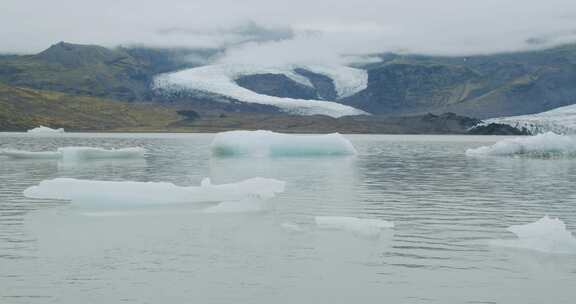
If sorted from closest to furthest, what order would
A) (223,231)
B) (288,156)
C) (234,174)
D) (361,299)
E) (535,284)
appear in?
(361,299) → (535,284) → (223,231) → (234,174) → (288,156)

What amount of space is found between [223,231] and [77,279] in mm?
5287

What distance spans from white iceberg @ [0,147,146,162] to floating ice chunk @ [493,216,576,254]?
36814 mm

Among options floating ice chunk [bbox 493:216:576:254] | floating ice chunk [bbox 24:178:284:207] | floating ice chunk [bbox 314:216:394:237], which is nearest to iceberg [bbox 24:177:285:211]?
floating ice chunk [bbox 24:178:284:207]

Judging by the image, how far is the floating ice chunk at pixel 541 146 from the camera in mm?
54188

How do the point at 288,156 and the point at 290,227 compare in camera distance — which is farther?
the point at 288,156

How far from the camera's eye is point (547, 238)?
49.4ft

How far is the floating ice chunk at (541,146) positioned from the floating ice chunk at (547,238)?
40.9m

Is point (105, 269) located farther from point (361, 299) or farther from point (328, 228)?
point (328, 228)

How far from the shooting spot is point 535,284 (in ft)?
40.2

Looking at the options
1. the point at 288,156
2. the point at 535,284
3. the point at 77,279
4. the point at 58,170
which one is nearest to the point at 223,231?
the point at 77,279

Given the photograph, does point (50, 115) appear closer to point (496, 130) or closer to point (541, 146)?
point (496, 130)

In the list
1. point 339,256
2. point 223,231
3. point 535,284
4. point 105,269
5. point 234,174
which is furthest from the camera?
point 234,174

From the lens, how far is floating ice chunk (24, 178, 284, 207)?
21.0 metres

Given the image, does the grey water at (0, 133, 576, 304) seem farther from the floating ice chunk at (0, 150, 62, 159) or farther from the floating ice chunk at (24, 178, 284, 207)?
the floating ice chunk at (0, 150, 62, 159)
